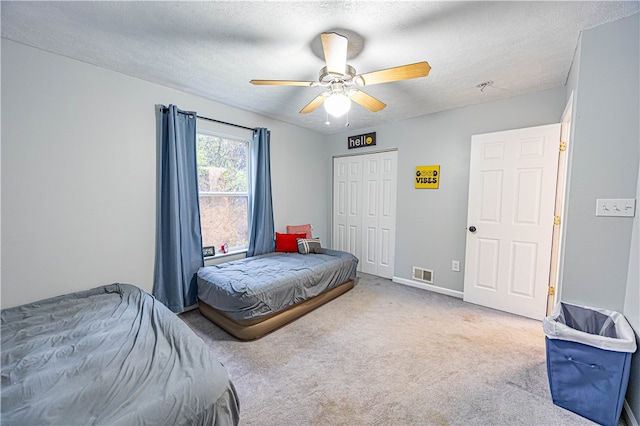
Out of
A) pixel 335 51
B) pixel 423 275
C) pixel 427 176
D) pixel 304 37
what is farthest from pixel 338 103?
pixel 423 275

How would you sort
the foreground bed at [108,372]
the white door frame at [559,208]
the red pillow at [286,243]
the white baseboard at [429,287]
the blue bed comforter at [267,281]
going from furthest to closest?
the red pillow at [286,243]
the white baseboard at [429,287]
the white door frame at [559,208]
the blue bed comforter at [267,281]
the foreground bed at [108,372]

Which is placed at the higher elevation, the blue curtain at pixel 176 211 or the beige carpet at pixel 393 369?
the blue curtain at pixel 176 211

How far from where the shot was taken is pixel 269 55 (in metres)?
1.99

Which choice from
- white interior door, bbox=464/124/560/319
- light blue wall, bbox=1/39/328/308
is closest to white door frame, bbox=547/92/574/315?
white interior door, bbox=464/124/560/319

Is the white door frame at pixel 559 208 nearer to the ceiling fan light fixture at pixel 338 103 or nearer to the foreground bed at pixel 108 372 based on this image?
the ceiling fan light fixture at pixel 338 103

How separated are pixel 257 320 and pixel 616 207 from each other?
9.16ft

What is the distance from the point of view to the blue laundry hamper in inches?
55.7

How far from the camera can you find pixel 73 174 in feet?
7.00

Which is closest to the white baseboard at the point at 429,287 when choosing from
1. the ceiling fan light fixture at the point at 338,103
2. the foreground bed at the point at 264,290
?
the foreground bed at the point at 264,290

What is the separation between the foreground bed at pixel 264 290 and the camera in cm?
225

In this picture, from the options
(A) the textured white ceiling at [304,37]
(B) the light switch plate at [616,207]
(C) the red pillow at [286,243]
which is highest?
(A) the textured white ceiling at [304,37]

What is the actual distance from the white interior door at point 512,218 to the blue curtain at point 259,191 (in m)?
2.64

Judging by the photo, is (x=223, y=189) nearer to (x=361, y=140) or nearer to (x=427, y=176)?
(x=361, y=140)

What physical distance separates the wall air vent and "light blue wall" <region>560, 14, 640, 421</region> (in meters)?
1.72
